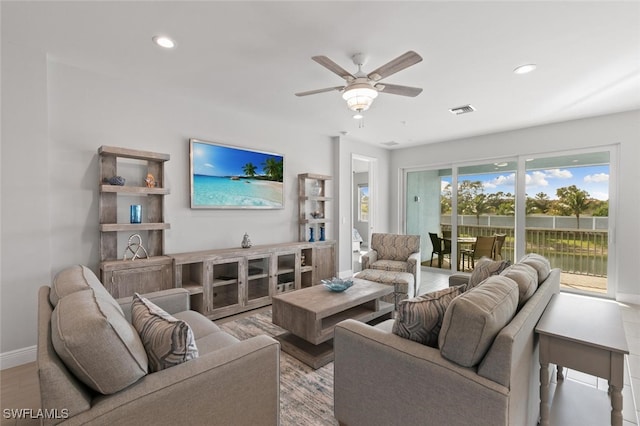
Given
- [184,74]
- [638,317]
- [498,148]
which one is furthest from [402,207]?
[184,74]

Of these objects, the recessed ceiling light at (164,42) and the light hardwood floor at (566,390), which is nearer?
the light hardwood floor at (566,390)

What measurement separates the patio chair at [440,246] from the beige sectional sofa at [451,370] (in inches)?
177

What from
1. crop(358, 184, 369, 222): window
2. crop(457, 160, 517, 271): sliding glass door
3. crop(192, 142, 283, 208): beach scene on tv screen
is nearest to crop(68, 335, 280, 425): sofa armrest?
crop(192, 142, 283, 208): beach scene on tv screen

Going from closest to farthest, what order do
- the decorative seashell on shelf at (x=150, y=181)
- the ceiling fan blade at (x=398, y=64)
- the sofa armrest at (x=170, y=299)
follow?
the ceiling fan blade at (x=398, y=64) < the sofa armrest at (x=170, y=299) < the decorative seashell on shelf at (x=150, y=181)

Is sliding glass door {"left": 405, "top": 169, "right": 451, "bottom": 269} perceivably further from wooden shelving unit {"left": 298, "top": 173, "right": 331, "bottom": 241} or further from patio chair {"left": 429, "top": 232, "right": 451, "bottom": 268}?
wooden shelving unit {"left": 298, "top": 173, "right": 331, "bottom": 241}

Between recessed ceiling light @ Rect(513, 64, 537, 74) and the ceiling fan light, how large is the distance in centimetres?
152

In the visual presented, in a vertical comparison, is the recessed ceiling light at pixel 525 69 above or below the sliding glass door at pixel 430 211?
above

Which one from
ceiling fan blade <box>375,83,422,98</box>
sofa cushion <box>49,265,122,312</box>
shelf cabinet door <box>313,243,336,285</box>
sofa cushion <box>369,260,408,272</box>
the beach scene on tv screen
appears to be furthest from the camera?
shelf cabinet door <box>313,243,336,285</box>

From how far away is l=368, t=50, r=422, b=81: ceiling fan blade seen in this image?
201 centimetres

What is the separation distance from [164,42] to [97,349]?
7.88 feet

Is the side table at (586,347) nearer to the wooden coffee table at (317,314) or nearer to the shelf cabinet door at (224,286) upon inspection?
the wooden coffee table at (317,314)

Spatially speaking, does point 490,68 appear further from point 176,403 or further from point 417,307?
point 176,403

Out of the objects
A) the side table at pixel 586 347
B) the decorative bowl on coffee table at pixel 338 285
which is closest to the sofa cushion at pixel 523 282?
the side table at pixel 586 347

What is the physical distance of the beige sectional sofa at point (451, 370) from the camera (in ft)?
3.86
